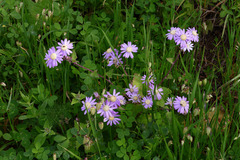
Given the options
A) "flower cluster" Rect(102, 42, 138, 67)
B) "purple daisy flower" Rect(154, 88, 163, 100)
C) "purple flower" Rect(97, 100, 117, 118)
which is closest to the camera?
"purple flower" Rect(97, 100, 117, 118)

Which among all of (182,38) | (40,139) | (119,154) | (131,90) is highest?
(182,38)

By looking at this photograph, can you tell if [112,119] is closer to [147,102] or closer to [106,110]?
[106,110]

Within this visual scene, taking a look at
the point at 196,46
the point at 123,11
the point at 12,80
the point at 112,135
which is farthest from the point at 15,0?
the point at 196,46

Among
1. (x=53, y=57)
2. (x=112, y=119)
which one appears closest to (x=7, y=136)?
(x=53, y=57)

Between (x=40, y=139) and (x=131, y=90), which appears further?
(x=131, y=90)

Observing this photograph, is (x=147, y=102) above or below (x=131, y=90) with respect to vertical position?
below

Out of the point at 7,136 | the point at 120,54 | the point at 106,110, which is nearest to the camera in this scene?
the point at 106,110

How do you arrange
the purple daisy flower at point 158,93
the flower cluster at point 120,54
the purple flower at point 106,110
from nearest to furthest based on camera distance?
the purple flower at point 106,110
the purple daisy flower at point 158,93
the flower cluster at point 120,54

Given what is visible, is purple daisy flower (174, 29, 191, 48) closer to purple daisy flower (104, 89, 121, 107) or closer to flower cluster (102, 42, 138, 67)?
flower cluster (102, 42, 138, 67)

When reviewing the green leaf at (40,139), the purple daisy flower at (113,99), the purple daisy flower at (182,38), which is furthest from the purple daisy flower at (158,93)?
the green leaf at (40,139)

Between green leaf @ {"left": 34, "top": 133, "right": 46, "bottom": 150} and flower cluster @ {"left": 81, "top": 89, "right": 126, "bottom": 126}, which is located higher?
flower cluster @ {"left": 81, "top": 89, "right": 126, "bottom": 126}

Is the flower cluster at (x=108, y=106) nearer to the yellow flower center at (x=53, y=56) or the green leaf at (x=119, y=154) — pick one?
the green leaf at (x=119, y=154)

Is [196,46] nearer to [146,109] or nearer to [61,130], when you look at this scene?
[146,109]

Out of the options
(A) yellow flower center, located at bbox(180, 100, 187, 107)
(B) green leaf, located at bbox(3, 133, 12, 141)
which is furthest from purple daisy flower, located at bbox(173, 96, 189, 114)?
(B) green leaf, located at bbox(3, 133, 12, 141)
